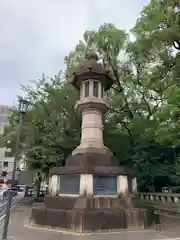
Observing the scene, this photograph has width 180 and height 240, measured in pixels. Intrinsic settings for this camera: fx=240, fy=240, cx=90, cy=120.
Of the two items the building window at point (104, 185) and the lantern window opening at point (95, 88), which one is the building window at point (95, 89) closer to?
the lantern window opening at point (95, 88)

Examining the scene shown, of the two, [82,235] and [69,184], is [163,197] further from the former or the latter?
[82,235]

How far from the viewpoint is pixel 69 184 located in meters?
9.20

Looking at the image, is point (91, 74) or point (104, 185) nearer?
point (104, 185)

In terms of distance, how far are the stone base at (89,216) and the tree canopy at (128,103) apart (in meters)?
6.40

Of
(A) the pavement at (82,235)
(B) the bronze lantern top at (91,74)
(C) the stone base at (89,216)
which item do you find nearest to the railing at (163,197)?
(C) the stone base at (89,216)

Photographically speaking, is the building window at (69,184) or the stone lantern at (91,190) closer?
the stone lantern at (91,190)

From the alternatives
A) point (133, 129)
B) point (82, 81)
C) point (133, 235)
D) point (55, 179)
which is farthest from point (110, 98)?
point (133, 235)

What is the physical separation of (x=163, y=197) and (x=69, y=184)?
21.2ft

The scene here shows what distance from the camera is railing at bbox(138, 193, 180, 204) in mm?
11998

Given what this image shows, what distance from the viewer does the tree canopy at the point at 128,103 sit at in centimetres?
1508

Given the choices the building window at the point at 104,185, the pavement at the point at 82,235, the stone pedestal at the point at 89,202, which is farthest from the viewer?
the building window at the point at 104,185

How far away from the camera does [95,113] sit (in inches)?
417

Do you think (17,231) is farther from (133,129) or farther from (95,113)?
(133,129)

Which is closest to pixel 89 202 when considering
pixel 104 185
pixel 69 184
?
pixel 104 185
